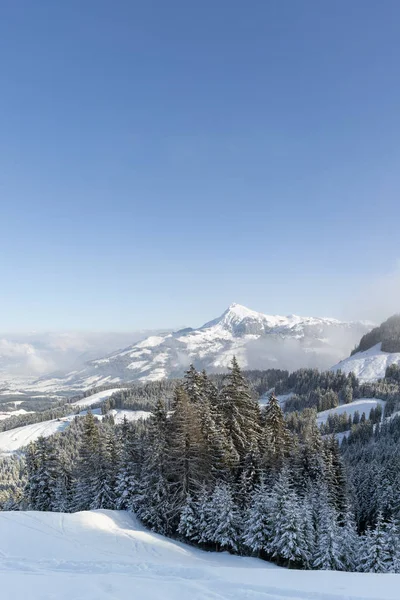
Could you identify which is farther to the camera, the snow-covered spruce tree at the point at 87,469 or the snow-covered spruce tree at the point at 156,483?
the snow-covered spruce tree at the point at 87,469

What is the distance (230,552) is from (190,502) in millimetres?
5272

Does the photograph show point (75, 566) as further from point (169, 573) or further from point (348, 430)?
point (348, 430)

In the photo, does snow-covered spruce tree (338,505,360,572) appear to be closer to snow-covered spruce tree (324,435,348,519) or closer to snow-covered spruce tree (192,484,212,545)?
snow-covered spruce tree (324,435,348,519)

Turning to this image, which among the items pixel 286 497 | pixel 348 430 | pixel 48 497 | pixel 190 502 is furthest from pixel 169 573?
pixel 348 430

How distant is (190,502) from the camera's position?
106ft

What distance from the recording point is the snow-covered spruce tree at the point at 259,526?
28.5 meters

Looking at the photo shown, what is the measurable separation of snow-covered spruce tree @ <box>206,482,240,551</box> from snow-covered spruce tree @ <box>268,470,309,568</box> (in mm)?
3381

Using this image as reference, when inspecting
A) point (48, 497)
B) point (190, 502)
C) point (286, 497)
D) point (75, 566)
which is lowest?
point (48, 497)

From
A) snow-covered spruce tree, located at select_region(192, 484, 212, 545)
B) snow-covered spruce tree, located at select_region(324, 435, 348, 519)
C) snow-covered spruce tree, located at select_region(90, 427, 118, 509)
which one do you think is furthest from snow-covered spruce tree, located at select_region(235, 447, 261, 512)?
snow-covered spruce tree, located at select_region(90, 427, 118, 509)

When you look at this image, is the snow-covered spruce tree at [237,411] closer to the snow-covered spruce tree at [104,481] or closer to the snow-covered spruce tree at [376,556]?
the snow-covered spruce tree at [376,556]

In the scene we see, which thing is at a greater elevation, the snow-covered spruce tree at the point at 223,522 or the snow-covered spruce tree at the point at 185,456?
the snow-covered spruce tree at the point at 185,456

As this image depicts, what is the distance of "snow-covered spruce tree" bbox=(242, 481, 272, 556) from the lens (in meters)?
28.5

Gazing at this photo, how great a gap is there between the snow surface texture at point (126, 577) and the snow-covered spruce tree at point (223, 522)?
4.02 m

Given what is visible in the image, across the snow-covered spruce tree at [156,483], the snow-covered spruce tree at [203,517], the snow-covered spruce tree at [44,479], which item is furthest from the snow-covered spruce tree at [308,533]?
the snow-covered spruce tree at [44,479]
